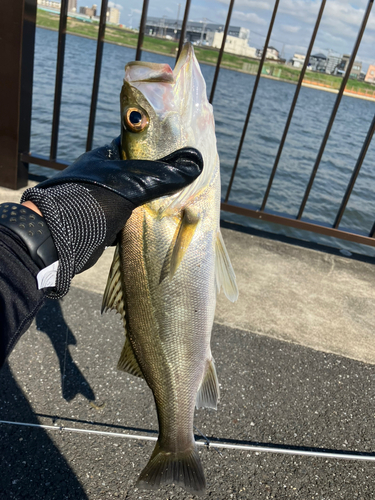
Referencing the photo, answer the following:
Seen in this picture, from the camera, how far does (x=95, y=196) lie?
1.53 meters

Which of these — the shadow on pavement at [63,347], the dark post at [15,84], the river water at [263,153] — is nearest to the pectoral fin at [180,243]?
the shadow on pavement at [63,347]

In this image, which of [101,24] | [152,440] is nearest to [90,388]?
[152,440]

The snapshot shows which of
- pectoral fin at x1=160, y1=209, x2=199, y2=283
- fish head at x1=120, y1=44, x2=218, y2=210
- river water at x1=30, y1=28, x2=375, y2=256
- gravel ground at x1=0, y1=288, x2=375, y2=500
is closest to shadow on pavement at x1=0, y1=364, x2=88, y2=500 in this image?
gravel ground at x1=0, y1=288, x2=375, y2=500

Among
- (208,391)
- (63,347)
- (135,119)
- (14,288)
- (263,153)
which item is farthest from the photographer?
(263,153)

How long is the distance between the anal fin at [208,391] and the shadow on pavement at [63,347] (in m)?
0.99

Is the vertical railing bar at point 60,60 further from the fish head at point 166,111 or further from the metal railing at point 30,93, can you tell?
the fish head at point 166,111

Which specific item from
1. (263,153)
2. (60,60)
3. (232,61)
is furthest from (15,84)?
(232,61)

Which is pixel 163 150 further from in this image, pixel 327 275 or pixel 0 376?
pixel 327 275

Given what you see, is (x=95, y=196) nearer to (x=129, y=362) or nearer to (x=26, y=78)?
(x=129, y=362)

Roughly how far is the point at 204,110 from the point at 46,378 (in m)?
2.07

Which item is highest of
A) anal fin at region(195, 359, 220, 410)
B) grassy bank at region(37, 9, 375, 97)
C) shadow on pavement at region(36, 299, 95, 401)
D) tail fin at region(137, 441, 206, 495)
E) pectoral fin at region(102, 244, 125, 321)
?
grassy bank at region(37, 9, 375, 97)

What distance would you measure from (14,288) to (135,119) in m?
0.84

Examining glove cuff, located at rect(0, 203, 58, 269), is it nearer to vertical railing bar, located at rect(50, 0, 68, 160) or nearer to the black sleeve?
the black sleeve

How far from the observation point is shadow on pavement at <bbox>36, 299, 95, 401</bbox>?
2.55 meters
